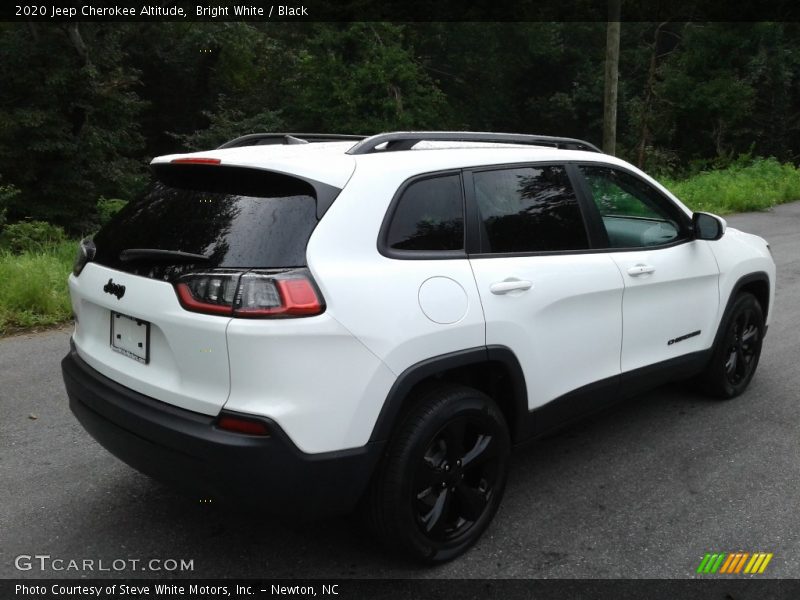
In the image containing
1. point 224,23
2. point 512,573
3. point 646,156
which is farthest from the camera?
point 224,23

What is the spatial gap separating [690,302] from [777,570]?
167 centimetres

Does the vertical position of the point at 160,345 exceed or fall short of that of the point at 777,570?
it exceeds it

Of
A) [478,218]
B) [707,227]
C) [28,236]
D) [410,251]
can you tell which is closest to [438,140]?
[478,218]

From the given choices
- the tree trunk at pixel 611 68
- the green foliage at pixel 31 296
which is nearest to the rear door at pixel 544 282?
the green foliage at pixel 31 296

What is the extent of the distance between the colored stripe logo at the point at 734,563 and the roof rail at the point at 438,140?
203 centimetres

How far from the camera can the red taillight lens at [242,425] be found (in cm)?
260

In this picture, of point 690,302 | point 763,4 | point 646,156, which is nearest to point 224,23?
point 646,156

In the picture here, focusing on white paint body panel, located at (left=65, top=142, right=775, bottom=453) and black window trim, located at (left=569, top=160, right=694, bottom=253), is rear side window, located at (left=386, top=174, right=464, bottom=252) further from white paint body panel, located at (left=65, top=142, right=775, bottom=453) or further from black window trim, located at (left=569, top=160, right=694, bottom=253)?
Result: black window trim, located at (left=569, top=160, right=694, bottom=253)

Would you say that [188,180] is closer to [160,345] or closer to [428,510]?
[160,345]

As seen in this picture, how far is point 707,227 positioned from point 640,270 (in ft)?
2.39

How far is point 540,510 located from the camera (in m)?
3.55

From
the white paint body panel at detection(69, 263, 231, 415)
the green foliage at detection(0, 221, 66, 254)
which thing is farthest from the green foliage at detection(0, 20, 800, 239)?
the white paint body panel at detection(69, 263, 231, 415)

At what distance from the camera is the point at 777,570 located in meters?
3.08

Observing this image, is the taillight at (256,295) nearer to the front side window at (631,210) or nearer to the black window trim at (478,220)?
the black window trim at (478,220)
